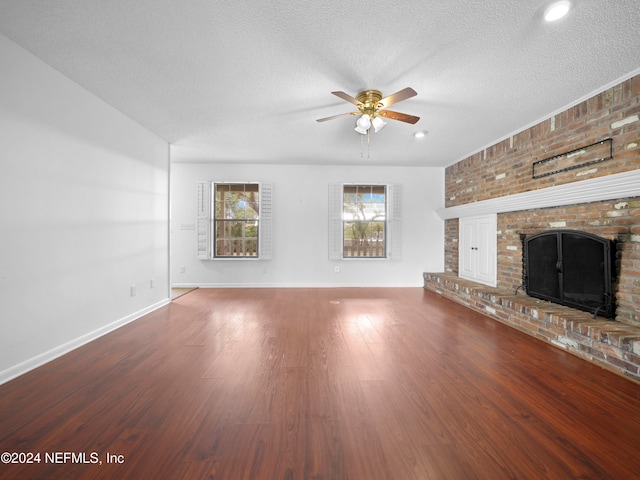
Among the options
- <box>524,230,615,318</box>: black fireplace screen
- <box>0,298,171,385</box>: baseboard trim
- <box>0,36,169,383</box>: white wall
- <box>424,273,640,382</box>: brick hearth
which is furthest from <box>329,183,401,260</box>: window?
<box>0,298,171,385</box>: baseboard trim

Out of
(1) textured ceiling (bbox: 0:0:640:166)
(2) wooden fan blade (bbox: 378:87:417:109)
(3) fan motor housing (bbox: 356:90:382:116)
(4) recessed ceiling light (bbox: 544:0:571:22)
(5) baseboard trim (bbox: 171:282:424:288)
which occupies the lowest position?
(5) baseboard trim (bbox: 171:282:424:288)

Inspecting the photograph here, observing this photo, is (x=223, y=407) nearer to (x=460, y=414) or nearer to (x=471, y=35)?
(x=460, y=414)

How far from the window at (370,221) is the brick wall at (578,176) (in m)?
1.61

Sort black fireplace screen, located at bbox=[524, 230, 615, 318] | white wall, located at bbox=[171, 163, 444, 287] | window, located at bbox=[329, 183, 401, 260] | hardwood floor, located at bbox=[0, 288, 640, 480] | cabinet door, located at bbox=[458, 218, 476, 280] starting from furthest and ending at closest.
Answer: window, located at bbox=[329, 183, 401, 260], white wall, located at bbox=[171, 163, 444, 287], cabinet door, located at bbox=[458, 218, 476, 280], black fireplace screen, located at bbox=[524, 230, 615, 318], hardwood floor, located at bbox=[0, 288, 640, 480]

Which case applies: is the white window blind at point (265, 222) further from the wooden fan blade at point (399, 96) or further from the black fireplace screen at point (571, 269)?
the black fireplace screen at point (571, 269)

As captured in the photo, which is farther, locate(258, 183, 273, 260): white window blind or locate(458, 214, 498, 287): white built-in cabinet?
locate(258, 183, 273, 260): white window blind

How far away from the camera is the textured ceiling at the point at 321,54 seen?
5.93 ft

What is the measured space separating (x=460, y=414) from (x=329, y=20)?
8.37ft

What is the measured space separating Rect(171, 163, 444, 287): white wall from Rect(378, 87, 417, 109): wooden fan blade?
3.20 m

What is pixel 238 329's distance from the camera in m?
3.17

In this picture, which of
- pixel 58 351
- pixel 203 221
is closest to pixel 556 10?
pixel 58 351

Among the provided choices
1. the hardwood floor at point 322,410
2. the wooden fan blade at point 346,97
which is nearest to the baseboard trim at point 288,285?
the hardwood floor at point 322,410

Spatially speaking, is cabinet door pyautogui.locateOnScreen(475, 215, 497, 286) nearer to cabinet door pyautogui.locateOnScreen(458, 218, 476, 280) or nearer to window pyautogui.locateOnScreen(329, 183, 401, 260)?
cabinet door pyautogui.locateOnScreen(458, 218, 476, 280)

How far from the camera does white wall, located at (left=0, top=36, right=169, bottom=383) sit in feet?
6.89
